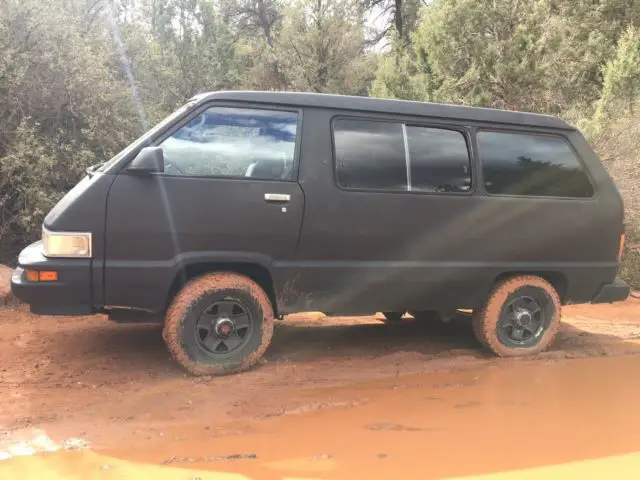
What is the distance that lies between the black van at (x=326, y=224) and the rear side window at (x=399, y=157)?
1 cm

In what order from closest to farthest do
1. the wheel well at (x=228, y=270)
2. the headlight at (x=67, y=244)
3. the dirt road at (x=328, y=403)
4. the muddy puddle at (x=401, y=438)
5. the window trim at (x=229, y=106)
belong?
the muddy puddle at (x=401, y=438)
the dirt road at (x=328, y=403)
the headlight at (x=67, y=244)
the window trim at (x=229, y=106)
the wheel well at (x=228, y=270)

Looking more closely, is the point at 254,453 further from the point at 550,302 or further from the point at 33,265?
the point at 550,302

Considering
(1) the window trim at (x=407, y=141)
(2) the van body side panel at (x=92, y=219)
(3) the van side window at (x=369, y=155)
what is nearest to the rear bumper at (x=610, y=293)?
(1) the window trim at (x=407, y=141)

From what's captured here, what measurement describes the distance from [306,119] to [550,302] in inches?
110

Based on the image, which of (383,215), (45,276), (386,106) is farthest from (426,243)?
(45,276)

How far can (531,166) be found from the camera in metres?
4.91

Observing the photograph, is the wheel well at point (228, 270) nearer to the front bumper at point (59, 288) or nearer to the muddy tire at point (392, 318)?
the front bumper at point (59, 288)

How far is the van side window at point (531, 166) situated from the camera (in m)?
4.79

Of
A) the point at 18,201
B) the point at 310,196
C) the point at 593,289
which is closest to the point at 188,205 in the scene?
the point at 310,196

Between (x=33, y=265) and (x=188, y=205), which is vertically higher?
(x=188, y=205)

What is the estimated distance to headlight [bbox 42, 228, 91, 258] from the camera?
146 inches

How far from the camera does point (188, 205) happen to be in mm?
3895

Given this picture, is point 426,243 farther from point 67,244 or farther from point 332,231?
point 67,244

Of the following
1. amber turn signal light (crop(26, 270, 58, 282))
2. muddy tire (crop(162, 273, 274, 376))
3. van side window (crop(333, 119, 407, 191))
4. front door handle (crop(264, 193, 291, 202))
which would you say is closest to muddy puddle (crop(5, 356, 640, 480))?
muddy tire (crop(162, 273, 274, 376))
